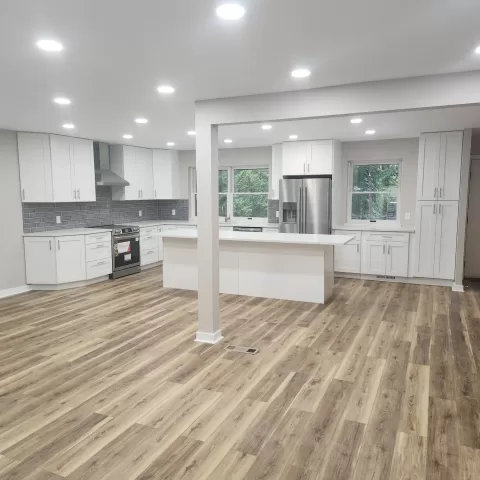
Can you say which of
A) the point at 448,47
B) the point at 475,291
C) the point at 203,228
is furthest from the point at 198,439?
the point at 475,291

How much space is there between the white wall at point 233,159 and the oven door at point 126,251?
1878 mm

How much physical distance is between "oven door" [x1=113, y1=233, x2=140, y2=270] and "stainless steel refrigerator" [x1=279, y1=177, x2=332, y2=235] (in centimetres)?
278

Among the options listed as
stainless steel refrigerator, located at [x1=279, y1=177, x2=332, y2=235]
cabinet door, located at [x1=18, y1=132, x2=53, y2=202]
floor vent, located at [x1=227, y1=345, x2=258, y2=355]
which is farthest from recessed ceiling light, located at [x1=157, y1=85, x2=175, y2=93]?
stainless steel refrigerator, located at [x1=279, y1=177, x2=332, y2=235]

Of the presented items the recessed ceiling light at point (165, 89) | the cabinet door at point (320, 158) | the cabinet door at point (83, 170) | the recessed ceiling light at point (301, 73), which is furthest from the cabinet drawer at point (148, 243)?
the recessed ceiling light at point (301, 73)

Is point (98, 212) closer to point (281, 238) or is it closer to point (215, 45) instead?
point (281, 238)

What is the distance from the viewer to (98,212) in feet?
25.6

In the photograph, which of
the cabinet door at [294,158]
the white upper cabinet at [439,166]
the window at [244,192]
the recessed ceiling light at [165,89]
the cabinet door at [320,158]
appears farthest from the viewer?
the window at [244,192]

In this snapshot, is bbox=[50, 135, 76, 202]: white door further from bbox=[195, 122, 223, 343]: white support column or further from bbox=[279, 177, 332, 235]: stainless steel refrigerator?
bbox=[279, 177, 332, 235]: stainless steel refrigerator

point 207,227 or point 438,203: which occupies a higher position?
point 438,203

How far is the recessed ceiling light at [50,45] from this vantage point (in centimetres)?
253

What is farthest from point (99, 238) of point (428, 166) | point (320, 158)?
point (428, 166)

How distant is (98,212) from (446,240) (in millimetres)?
6099

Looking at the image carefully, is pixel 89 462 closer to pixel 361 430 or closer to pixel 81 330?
pixel 361 430

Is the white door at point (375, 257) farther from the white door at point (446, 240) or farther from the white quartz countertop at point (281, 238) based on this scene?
the white quartz countertop at point (281, 238)
